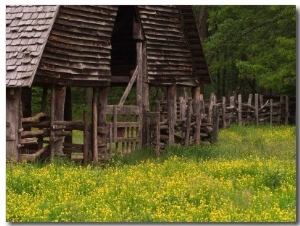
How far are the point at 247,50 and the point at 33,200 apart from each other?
11347 millimetres

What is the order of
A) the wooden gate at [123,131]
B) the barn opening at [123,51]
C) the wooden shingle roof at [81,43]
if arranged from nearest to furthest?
the wooden shingle roof at [81,43] → the wooden gate at [123,131] → the barn opening at [123,51]

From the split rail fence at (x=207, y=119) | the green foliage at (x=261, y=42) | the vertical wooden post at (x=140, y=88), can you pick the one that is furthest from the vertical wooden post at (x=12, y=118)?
the green foliage at (x=261, y=42)

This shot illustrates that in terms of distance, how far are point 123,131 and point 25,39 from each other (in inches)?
174

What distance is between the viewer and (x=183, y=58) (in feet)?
66.5

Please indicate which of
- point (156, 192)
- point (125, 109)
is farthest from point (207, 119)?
point (156, 192)

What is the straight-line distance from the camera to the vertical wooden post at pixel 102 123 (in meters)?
17.7

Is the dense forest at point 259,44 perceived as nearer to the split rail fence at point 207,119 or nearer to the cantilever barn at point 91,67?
the cantilever barn at point 91,67

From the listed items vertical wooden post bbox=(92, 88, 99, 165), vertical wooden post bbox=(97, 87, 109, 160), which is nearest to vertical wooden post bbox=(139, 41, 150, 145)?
vertical wooden post bbox=(97, 87, 109, 160)

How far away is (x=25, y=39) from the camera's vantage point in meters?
15.5

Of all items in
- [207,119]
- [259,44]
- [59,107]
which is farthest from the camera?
[207,119]

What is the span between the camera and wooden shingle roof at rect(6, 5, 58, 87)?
15.0 m

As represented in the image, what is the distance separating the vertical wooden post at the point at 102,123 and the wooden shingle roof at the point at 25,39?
8.99 feet

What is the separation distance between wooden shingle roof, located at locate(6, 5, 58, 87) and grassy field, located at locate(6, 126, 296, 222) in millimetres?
1988

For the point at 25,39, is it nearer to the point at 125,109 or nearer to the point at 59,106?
the point at 59,106
